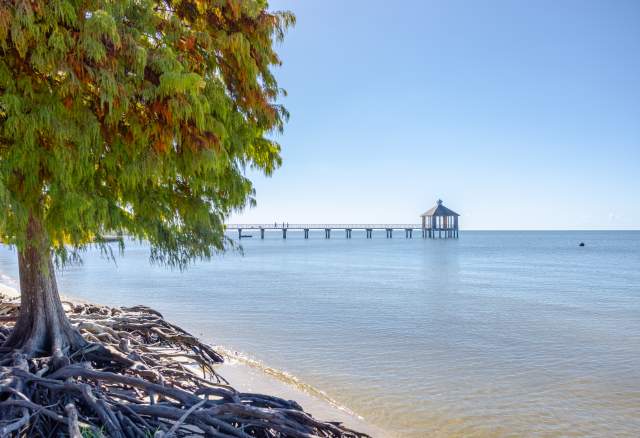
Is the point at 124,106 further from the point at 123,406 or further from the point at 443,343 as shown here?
the point at 443,343

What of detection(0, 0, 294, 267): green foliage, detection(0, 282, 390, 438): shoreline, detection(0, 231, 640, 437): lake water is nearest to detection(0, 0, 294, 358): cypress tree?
detection(0, 0, 294, 267): green foliage

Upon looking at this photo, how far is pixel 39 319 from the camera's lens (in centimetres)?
711

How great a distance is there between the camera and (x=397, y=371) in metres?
11.1

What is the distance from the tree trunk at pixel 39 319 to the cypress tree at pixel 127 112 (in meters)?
0.44

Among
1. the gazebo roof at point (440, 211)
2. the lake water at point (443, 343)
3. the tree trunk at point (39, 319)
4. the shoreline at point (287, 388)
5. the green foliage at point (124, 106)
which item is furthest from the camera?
the gazebo roof at point (440, 211)

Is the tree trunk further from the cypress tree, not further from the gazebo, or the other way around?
the gazebo

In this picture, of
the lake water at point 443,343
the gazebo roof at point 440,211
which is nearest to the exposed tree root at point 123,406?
the lake water at point 443,343

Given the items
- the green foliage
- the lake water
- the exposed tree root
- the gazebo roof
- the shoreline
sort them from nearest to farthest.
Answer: the green foliage < the exposed tree root < the shoreline < the lake water < the gazebo roof

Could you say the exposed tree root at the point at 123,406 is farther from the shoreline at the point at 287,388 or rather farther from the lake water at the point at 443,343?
the lake water at the point at 443,343

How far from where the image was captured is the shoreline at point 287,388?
313 inches

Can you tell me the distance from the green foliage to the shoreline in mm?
3881

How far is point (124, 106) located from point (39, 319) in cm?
409

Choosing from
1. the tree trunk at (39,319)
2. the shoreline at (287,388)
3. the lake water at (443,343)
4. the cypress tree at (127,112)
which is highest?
the cypress tree at (127,112)

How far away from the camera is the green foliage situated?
445 centimetres
